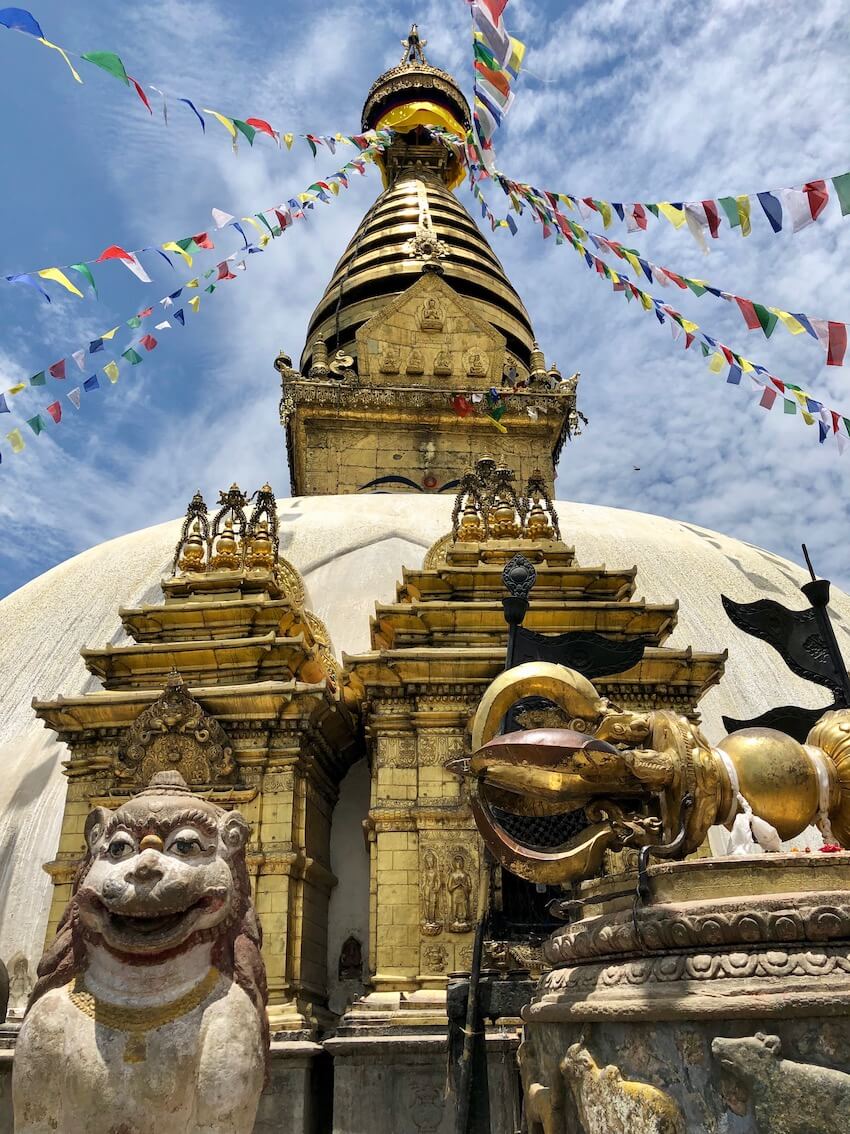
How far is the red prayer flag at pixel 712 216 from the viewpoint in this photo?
9.47 metres

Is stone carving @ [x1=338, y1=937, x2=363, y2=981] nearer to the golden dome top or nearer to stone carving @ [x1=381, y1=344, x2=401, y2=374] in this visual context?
stone carving @ [x1=381, y1=344, x2=401, y2=374]

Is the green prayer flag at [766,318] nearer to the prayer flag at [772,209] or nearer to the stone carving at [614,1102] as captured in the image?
the prayer flag at [772,209]

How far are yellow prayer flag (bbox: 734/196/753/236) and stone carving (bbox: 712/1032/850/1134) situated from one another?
8.72 metres

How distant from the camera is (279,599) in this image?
33.0ft

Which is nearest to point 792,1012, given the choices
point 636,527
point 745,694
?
point 745,694

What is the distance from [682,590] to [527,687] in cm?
1009

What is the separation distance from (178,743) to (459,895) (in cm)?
306

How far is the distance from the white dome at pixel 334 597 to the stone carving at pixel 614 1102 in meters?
8.18

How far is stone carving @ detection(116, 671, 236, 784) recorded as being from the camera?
828 cm

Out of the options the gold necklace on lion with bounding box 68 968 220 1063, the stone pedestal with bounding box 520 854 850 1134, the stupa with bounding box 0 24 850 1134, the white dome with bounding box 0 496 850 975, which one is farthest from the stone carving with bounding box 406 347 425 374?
the stone pedestal with bounding box 520 854 850 1134

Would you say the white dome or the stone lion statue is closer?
the stone lion statue

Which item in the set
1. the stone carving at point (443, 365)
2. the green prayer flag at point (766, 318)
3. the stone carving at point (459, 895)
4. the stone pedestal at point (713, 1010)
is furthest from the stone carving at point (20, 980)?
the stone carving at point (443, 365)

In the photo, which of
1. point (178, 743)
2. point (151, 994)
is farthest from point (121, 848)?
point (178, 743)

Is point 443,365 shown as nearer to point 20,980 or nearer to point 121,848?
point 20,980
